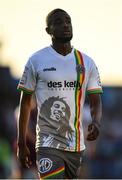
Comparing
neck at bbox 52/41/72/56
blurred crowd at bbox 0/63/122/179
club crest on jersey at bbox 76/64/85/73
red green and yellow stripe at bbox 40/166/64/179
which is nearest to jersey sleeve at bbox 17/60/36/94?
neck at bbox 52/41/72/56

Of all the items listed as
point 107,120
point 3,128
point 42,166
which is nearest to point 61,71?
point 42,166

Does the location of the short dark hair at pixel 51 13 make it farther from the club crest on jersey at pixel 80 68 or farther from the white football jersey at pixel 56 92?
the club crest on jersey at pixel 80 68

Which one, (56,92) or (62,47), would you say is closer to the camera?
(56,92)

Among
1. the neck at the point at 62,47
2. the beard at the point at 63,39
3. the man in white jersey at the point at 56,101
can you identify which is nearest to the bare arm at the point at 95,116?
the man in white jersey at the point at 56,101

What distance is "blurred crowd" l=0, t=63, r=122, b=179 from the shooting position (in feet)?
78.4

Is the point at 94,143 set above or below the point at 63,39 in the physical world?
below

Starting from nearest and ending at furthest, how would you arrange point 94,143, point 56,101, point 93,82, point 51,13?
point 56,101 < point 51,13 < point 93,82 < point 94,143

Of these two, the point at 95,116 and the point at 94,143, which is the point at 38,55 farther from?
the point at 94,143

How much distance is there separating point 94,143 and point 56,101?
11.6 meters

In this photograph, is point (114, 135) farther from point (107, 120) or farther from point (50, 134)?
point (50, 134)

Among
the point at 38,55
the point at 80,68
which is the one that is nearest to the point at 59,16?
the point at 38,55

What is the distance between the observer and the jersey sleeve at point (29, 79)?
41.4ft

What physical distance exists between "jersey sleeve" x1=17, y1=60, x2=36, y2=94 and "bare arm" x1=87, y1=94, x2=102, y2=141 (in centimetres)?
68

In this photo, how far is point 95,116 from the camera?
42.0 ft
